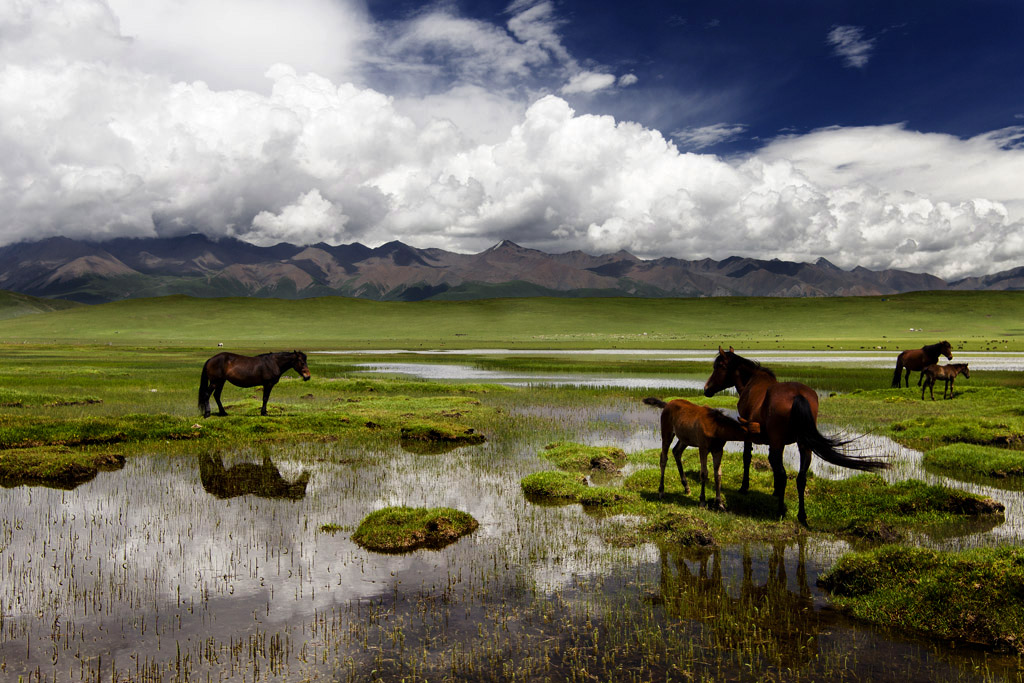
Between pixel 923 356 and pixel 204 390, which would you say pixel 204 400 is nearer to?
pixel 204 390

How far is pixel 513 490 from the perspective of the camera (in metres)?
15.1

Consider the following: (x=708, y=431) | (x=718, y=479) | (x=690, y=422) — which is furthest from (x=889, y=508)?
(x=690, y=422)

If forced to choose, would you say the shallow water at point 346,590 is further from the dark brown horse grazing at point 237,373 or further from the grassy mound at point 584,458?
the dark brown horse grazing at point 237,373

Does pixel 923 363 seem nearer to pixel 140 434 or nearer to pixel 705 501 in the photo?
pixel 705 501

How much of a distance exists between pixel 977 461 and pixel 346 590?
1793 centimetres

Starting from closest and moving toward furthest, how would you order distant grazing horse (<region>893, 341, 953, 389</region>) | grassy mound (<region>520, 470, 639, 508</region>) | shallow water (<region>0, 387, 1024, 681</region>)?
shallow water (<region>0, 387, 1024, 681</region>), grassy mound (<region>520, 470, 639, 508</region>), distant grazing horse (<region>893, 341, 953, 389</region>)

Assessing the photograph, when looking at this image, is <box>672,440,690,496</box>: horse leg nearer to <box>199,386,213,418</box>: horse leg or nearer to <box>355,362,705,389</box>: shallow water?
<box>199,386,213,418</box>: horse leg

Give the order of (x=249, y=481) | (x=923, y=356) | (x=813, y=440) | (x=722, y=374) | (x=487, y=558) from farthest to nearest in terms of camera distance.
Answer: (x=923, y=356) → (x=249, y=481) → (x=722, y=374) → (x=813, y=440) → (x=487, y=558)

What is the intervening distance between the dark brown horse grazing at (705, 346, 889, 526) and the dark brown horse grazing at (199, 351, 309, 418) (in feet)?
61.5

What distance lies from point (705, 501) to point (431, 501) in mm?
6307

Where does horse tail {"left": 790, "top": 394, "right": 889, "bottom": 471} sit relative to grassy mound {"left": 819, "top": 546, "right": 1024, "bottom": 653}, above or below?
above

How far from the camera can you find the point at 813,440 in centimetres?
1178

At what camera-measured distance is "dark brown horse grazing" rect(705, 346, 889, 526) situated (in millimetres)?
11695

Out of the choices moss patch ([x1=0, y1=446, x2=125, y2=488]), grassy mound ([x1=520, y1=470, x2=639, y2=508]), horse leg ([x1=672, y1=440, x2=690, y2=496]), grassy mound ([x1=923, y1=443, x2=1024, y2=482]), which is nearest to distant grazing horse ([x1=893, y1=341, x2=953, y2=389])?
grassy mound ([x1=923, y1=443, x2=1024, y2=482])
